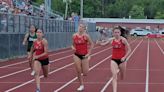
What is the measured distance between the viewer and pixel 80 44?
13938 millimetres

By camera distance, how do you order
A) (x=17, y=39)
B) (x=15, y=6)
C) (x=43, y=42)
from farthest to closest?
(x=15, y=6)
(x=17, y=39)
(x=43, y=42)

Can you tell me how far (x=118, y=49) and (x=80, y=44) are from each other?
1.80m

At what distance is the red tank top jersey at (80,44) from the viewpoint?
13.9 m

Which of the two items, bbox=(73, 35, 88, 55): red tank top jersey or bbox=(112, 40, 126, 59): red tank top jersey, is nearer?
bbox=(112, 40, 126, 59): red tank top jersey

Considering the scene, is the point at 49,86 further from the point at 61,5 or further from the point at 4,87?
the point at 61,5

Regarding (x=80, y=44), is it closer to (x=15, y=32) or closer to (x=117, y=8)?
(x=15, y=32)

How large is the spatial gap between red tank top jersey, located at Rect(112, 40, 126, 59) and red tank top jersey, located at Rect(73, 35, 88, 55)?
1614mm

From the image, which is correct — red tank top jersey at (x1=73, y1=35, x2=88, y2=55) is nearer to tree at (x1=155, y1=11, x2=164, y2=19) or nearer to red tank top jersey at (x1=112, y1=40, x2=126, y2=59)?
red tank top jersey at (x1=112, y1=40, x2=126, y2=59)

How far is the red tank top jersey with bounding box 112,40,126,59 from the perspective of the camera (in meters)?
12.3

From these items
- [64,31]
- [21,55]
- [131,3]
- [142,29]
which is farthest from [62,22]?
[131,3]

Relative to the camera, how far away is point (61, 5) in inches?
4737

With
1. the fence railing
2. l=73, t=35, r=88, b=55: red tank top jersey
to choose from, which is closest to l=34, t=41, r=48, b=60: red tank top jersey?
l=73, t=35, r=88, b=55: red tank top jersey

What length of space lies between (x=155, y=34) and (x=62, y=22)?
2217 inches

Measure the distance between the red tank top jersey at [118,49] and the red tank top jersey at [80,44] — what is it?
1614mm
